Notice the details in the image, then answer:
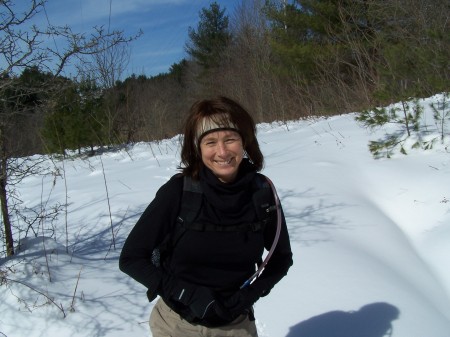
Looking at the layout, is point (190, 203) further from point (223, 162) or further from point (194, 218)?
point (223, 162)

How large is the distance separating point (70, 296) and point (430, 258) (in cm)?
264

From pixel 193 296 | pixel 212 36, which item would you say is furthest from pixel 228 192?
pixel 212 36

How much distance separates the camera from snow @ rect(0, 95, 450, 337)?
2488 millimetres

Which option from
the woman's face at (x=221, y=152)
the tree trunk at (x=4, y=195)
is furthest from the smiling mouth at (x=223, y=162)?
the tree trunk at (x=4, y=195)

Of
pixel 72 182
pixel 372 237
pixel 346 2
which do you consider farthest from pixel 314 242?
pixel 346 2

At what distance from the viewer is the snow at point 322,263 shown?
2.49 metres

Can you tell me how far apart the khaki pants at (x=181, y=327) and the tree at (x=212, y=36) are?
26.7 metres

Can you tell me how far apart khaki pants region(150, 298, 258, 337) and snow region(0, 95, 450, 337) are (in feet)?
3.24

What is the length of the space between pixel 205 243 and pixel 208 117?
437 millimetres

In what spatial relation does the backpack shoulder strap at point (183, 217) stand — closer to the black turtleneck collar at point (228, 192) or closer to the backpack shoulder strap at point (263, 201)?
the black turtleneck collar at point (228, 192)

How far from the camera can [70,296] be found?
8.75ft

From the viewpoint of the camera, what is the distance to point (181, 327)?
4.89ft

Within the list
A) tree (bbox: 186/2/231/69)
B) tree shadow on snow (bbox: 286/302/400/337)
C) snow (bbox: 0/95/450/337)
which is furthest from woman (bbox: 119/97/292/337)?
tree (bbox: 186/2/231/69)

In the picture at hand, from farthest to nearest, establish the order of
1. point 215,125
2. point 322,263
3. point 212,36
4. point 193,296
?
1. point 212,36
2. point 322,263
3. point 215,125
4. point 193,296
